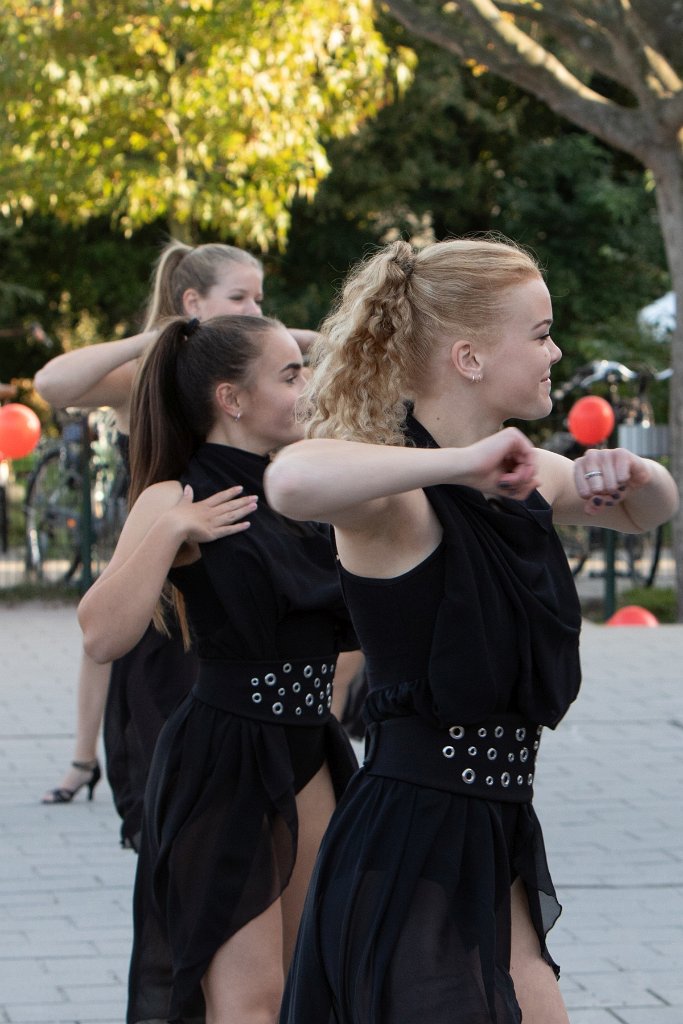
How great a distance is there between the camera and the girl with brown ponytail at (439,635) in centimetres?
239

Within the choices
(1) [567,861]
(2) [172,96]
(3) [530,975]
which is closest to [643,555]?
(2) [172,96]

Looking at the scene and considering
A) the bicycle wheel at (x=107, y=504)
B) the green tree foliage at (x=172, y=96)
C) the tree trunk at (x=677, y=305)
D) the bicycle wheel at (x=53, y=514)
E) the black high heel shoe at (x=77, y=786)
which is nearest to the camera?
the black high heel shoe at (x=77, y=786)

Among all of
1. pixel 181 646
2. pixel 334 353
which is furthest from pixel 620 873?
pixel 334 353

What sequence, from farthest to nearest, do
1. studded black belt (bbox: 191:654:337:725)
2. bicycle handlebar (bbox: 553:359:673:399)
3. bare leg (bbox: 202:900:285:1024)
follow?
bicycle handlebar (bbox: 553:359:673:399), studded black belt (bbox: 191:654:337:725), bare leg (bbox: 202:900:285:1024)

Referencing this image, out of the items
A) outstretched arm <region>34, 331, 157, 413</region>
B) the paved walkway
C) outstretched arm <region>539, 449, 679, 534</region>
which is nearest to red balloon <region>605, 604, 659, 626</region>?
the paved walkway

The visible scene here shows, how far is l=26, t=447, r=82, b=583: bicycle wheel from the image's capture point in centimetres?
1229

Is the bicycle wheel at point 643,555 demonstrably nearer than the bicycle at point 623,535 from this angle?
No

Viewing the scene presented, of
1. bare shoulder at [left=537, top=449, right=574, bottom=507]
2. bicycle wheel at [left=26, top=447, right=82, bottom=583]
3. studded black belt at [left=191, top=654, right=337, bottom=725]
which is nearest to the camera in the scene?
bare shoulder at [left=537, top=449, right=574, bottom=507]

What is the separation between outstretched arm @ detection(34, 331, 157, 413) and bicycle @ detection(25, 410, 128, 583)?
6597 mm

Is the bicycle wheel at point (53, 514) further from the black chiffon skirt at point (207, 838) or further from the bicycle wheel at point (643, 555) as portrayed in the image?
the black chiffon skirt at point (207, 838)

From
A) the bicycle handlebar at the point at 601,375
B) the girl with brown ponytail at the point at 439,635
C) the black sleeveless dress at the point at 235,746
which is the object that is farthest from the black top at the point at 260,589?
the bicycle handlebar at the point at 601,375

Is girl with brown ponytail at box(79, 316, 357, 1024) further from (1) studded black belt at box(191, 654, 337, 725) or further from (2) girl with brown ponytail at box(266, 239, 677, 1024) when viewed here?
(2) girl with brown ponytail at box(266, 239, 677, 1024)

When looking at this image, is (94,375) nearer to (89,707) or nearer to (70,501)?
(89,707)

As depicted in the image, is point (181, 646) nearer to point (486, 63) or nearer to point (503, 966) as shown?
point (503, 966)
